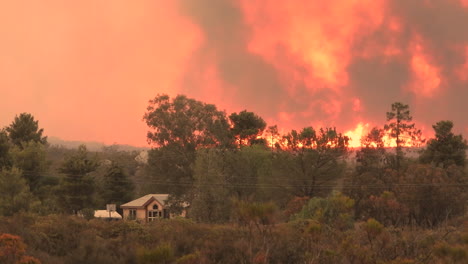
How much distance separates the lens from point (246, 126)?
6262 centimetres

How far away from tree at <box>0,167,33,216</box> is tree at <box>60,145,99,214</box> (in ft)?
14.4

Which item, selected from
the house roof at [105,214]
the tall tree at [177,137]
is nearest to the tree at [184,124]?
the tall tree at [177,137]

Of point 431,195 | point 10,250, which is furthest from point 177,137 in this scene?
point 10,250

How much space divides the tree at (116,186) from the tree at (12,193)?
1282 cm

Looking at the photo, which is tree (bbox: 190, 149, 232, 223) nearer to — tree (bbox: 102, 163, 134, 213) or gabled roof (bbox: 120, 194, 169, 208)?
gabled roof (bbox: 120, 194, 169, 208)

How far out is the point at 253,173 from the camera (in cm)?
5266

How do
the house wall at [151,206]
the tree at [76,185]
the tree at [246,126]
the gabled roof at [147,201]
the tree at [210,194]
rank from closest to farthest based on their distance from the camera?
the tree at [76,185], the tree at [210,194], the gabled roof at [147,201], the house wall at [151,206], the tree at [246,126]

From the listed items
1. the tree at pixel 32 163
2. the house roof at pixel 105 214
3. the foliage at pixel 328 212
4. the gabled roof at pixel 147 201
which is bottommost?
the house roof at pixel 105 214

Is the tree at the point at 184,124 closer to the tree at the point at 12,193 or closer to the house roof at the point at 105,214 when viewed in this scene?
the house roof at the point at 105,214

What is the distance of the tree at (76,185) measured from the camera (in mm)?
44600

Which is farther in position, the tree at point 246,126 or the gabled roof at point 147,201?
the tree at point 246,126

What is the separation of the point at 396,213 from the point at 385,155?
11.6 meters

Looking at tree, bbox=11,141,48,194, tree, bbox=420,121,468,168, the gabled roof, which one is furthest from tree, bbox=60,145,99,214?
tree, bbox=420,121,468,168

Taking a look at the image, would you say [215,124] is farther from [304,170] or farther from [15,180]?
[15,180]
